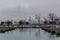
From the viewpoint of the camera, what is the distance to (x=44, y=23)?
70.6 m

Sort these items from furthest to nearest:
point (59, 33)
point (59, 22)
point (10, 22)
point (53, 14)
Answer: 1. point (10, 22)
2. point (59, 22)
3. point (53, 14)
4. point (59, 33)

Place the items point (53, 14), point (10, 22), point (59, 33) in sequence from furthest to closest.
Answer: point (10, 22)
point (53, 14)
point (59, 33)

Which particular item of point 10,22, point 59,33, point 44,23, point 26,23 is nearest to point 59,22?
point 44,23

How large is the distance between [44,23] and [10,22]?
1407 centimetres

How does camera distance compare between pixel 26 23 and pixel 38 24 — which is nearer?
pixel 38 24

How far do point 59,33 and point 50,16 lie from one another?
2554 cm

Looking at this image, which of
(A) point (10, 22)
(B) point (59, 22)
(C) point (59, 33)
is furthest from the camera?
(A) point (10, 22)

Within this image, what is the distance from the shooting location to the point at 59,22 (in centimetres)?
6744

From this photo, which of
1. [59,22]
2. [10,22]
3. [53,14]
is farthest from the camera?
[10,22]

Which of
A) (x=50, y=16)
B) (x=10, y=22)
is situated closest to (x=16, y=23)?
(x=10, y=22)

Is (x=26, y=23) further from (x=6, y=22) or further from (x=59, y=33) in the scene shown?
(x=59, y=33)

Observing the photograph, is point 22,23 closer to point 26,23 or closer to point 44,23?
point 26,23

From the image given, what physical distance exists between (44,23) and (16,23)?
36.8 ft

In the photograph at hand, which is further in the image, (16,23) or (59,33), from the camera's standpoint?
(16,23)
